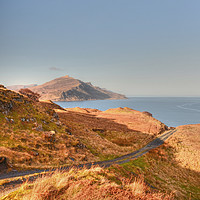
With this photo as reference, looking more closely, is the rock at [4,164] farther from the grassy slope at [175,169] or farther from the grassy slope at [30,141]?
the grassy slope at [175,169]

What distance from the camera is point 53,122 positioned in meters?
31.2

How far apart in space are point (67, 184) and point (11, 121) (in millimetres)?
22500

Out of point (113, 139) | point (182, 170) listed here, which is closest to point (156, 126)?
point (113, 139)

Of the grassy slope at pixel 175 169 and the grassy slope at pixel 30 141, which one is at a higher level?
the grassy slope at pixel 30 141

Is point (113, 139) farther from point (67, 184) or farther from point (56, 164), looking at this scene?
point (67, 184)

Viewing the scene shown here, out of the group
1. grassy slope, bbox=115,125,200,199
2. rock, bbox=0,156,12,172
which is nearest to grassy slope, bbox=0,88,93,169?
rock, bbox=0,156,12,172

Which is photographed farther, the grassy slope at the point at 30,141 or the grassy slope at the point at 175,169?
the grassy slope at the point at 175,169

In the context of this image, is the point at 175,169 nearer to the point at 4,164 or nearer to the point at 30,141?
the point at 30,141

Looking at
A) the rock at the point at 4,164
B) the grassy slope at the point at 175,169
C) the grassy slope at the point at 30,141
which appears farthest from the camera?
the grassy slope at the point at 175,169

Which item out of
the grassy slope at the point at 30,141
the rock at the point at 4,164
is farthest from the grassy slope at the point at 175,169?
the rock at the point at 4,164

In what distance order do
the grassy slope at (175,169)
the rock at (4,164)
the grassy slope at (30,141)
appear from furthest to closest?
the grassy slope at (175,169) < the grassy slope at (30,141) < the rock at (4,164)

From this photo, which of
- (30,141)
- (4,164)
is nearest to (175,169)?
(30,141)

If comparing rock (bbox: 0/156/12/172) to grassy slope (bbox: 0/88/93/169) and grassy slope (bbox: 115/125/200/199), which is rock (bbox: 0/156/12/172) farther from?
grassy slope (bbox: 115/125/200/199)

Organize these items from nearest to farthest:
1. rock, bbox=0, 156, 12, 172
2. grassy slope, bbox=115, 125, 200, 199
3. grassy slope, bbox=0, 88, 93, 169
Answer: rock, bbox=0, 156, 12, 172, grassy slope, bbox=0, 88, 93, 169, grassy slope, bbox=115, 125, 200, 199
